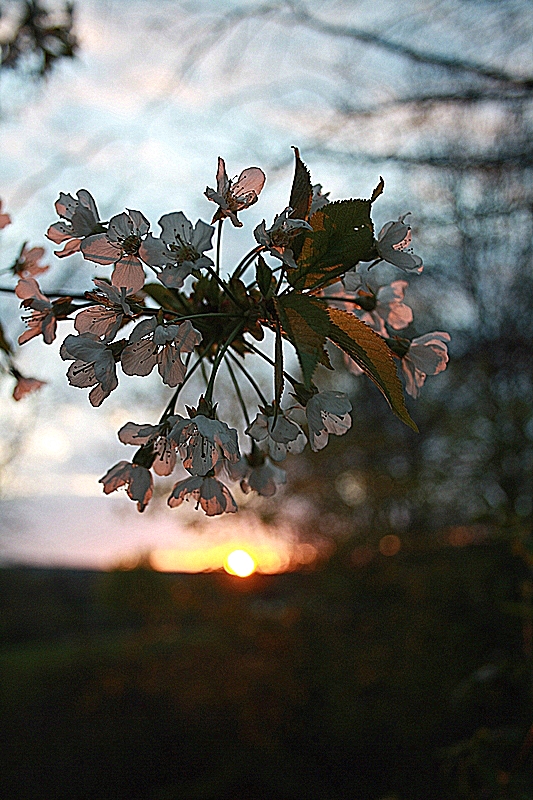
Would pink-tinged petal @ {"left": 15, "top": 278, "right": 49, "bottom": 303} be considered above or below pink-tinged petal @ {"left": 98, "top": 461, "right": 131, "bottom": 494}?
above

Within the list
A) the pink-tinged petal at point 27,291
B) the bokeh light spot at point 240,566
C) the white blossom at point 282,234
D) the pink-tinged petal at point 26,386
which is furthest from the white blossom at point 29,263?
the bokeh light spot at point 240,566

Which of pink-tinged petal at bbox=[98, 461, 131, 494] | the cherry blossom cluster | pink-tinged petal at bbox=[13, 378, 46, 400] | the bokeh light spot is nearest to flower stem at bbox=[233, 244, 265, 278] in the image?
the cherry blossom cluster

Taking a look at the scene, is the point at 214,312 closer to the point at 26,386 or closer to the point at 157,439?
the point at 157,439

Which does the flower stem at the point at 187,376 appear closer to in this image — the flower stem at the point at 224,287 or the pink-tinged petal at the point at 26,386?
the flower stem at the point at 224,287

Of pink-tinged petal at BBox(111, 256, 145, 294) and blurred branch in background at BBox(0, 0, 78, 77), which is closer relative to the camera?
pink-tinged petal at BBox(111, 256, 145, 294)

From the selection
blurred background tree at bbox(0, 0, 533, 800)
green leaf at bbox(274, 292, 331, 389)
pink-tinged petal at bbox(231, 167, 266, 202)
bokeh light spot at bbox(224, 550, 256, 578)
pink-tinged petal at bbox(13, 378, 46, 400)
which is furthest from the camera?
bokeh light spot at bbox(224, 550, 256, 578)

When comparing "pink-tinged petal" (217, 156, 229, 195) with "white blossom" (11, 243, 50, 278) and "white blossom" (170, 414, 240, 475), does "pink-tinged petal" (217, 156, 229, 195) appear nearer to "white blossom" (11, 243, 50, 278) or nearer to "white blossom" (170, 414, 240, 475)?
"white blossom" (170, 414, 240, 475)

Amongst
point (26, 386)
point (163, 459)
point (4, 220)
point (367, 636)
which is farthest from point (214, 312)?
point (367, 636)
